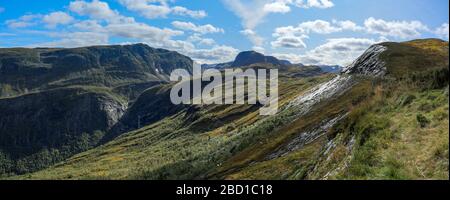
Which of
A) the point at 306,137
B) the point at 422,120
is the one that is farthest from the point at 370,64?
the point at 422,120

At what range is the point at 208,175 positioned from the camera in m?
50.1

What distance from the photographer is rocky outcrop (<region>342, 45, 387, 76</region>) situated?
63.8 metres

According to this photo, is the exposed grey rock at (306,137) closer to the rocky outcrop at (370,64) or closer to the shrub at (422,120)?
the rocky outcrop at (370,64)

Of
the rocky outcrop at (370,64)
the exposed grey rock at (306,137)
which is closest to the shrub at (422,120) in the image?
the exposed grey rock at (306,137)

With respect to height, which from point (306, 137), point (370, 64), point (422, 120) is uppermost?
point (370, 64)

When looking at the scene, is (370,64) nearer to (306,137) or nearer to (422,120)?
(306,137)

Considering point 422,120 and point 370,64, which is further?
point 370,64

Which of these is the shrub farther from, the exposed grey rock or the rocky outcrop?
the rocky outcrop

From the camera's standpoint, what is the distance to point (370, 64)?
6762 centimetres

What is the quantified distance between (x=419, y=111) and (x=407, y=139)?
3530 millimetres

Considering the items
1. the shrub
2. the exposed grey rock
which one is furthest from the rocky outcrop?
the shrub

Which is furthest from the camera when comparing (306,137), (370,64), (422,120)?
(370,64)
